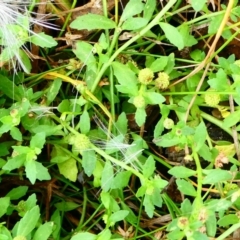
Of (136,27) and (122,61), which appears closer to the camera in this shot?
(136,27)

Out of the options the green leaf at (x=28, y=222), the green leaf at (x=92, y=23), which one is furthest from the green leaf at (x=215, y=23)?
the green leaf at (x=28, y=222)

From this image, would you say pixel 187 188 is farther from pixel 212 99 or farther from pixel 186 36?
pixel 186 36

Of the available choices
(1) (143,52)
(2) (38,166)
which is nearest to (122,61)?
(1) (143,52)

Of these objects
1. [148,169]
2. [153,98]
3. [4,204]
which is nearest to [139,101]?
[153,98]

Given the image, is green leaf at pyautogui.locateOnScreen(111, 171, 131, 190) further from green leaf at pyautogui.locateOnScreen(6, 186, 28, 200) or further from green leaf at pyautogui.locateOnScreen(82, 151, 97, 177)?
green leaf at pyautogui.locateOnScreen(6, 186, 28, 200)

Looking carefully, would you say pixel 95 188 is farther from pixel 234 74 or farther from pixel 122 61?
pixel 234 74

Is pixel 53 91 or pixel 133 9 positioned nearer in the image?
pixel 133 9
